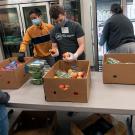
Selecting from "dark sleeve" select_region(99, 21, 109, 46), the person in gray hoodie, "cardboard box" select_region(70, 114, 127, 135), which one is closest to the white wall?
"dark sleeve" select_region(99, 21, 109, 46)

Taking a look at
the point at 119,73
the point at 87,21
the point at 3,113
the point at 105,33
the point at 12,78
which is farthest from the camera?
Answer: the point at 87,21

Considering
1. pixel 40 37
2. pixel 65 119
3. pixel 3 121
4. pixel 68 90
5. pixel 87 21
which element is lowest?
pixel 65 119

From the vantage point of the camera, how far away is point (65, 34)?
2.68 m

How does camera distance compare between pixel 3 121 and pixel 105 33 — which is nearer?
pixel 3 121

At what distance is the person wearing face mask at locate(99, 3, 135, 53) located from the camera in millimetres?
3202

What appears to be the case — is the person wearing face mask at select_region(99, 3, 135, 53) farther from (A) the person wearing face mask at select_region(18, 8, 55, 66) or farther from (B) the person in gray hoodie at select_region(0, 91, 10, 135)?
(B) the person in gray hoodie at select_region(0, 91, 10, 135)

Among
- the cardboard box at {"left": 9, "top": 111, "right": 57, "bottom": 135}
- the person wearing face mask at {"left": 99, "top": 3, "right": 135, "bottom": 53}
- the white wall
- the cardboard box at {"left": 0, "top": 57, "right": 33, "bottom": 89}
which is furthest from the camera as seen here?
the white wall

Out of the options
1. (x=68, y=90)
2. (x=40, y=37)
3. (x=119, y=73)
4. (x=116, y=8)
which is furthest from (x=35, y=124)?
(x=116, y=8)

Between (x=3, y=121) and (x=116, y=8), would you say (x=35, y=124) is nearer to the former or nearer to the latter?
(x=3, y=121)

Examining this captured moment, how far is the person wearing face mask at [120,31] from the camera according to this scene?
3202 millimetres

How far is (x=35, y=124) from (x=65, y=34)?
116 cm

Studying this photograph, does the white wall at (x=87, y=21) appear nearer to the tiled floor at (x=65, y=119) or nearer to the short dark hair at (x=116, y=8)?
the short dark hair at (x=116, y=8)

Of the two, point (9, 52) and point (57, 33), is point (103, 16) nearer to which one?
point (57, 33)

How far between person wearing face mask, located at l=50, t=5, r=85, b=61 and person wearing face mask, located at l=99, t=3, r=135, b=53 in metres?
0.83
